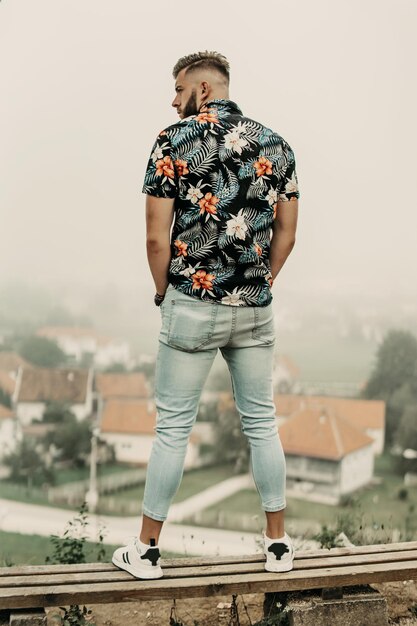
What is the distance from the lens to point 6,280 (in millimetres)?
3062

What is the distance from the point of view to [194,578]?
2088mm

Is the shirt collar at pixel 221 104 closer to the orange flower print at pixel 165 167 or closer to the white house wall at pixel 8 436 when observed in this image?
the orange flower print at pixel 165 167

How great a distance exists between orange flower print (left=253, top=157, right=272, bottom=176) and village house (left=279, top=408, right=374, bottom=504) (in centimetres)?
163

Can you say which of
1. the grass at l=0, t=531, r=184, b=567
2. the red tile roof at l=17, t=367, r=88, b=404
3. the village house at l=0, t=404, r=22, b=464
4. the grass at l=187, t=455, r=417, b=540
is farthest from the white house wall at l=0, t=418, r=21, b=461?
the grass at l=187, t=455, r=417, b=540

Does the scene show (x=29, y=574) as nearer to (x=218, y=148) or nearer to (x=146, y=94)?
(x=218, y=148)

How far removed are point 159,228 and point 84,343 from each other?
1.46 metres

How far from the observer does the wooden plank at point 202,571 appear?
80.3 inches

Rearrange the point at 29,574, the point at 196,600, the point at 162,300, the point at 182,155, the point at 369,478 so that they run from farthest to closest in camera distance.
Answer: the point at 369,478 → the point at 196,600 → the point at 29,574 → the point at 162,300 → the point at 182,155

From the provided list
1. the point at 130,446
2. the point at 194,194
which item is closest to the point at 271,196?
the point at 194,194

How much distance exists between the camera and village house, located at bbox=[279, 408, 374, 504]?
3250 mm

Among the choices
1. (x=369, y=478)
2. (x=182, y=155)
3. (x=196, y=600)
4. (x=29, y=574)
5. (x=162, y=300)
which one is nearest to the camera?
(x=182, y=155)

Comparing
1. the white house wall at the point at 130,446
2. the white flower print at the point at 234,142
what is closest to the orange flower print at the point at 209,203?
the white flower print at the point at 234,142

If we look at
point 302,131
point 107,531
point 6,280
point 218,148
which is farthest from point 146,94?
point 107,531

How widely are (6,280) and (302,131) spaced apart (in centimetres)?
141
